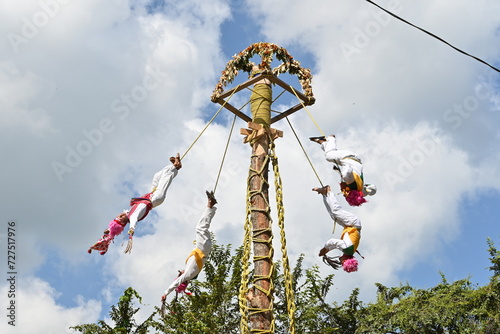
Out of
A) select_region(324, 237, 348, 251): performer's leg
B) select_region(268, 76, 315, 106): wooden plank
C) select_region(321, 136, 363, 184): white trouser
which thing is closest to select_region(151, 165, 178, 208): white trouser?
select_region(268, 76, 315, 106): wooden plank

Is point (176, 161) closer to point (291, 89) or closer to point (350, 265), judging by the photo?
point (291, 89)

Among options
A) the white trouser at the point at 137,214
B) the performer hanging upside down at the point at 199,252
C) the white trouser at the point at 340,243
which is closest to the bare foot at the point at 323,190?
the white trouser at the point at 340,243

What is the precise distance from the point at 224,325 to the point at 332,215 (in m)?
7.73

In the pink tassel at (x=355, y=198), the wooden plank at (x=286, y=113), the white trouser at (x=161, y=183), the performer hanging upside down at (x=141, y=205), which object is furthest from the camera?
the wooden plank at (x=286, y=113)

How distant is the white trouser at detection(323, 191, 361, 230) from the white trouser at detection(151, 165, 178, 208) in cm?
193

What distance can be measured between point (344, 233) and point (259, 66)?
2.47 metres

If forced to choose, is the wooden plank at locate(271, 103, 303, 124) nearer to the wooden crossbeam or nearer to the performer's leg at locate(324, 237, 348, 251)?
the wooden crossbeam

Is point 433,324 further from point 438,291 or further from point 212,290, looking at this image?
point 212,290

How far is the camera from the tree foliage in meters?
12.6

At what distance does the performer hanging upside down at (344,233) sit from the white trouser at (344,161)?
0.94 ft

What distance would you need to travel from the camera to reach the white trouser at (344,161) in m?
6.79

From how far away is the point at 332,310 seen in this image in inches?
580

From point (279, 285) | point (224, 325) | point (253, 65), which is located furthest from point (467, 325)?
point (253, 65)

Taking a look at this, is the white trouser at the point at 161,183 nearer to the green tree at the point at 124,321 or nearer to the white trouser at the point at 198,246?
the white trouser at the point at 198,246
